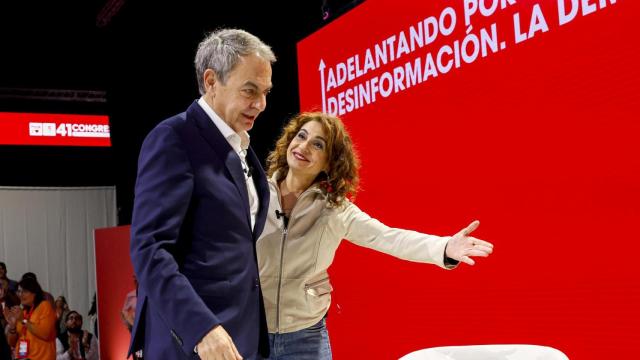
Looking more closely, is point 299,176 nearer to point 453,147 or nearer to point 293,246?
point 293,246

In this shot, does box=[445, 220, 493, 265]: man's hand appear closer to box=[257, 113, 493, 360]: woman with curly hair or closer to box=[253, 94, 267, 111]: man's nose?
box=[257, 113, 493, 360]: woman with curly hair

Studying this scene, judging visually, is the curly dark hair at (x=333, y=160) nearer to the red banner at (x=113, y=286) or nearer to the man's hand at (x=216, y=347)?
the man's hand at (x=216, y=347)

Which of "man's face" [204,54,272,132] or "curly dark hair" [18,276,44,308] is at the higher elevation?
"man's face" [204,54,272,132]

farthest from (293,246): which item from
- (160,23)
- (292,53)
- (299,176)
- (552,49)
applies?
(160,23)

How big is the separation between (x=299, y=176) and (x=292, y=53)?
3.01m

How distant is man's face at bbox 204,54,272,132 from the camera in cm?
167

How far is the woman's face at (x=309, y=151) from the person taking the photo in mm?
2719

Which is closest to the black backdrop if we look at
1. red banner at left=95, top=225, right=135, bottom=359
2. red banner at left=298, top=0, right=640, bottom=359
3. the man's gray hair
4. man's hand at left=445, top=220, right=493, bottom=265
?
red banner at left=95, top=225, right=135, bottom=359

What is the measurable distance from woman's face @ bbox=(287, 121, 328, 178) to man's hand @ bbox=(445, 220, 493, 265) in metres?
0.69

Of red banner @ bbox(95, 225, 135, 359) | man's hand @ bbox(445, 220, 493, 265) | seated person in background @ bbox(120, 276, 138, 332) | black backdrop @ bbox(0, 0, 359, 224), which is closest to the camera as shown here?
man's hand @ bbox(445, 220, 493, 265)

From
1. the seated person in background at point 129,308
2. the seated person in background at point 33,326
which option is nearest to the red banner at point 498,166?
the seated person in background at point 129,308

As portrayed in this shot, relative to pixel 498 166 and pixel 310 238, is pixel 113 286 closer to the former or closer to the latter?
pixel 310 238

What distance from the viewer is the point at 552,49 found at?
270 centimetres

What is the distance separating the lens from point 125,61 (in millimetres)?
7887
